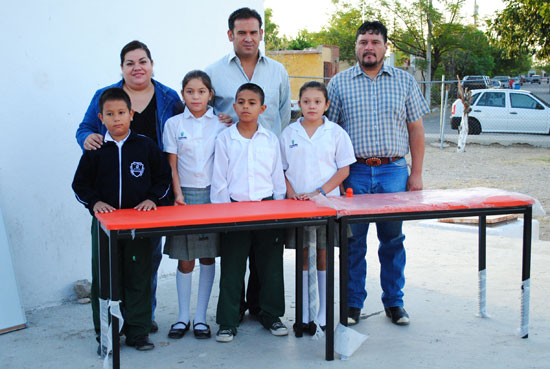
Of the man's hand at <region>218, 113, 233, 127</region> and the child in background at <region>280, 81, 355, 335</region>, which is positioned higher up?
the man's hand at <region>218, 113, 233, 127</region>

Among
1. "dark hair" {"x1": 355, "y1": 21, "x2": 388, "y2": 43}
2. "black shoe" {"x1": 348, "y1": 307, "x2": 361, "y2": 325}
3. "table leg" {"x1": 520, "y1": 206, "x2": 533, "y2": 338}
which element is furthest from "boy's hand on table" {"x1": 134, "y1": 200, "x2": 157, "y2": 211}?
"table leg" {"x1": 520, "y1": 206, "x2": 533, "y2": 338}

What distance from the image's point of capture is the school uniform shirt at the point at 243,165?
382cm

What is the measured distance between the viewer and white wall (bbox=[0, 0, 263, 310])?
169 inches

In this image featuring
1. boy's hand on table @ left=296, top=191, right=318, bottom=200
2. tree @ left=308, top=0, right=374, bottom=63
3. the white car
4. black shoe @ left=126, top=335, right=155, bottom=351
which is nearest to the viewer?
black shoe @ left=126, top=335, right=155, bottom=351

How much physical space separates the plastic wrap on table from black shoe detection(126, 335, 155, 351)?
1.37 meters

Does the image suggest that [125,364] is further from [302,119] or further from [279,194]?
[302,119]

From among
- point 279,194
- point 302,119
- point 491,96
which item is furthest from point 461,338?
point 491,96

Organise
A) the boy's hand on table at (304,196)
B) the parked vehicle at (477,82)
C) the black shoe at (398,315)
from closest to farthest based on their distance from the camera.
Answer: the boy's hand on table at (304,196)
the black shoe at (398,315)
the parked vehicle at (477,82)

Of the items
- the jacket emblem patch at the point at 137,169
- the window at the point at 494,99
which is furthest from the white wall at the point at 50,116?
the window at the point at 494,99

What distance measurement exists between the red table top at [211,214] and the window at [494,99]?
16.8 metres

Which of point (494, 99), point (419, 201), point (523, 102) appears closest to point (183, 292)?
point (419, 201)

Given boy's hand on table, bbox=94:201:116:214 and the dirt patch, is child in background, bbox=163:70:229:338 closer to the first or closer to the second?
boy's hand on table, bbox=94:201:116:214

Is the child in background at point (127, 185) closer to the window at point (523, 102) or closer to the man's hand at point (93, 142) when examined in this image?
the man's hand at point (93, 142)

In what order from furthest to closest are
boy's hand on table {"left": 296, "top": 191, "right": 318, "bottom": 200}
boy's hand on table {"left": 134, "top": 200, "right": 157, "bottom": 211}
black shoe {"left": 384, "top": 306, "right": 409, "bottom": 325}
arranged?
black shoe {"left": 384, "top": 306, "right": 409, "bottom": 325} < boy's hand on table {"left": 296, "top": 191, "right": 318, "bottom": 200} < boy's hand on table {"left": 134, "top": 200, "right": 157, "bottom": 211}
